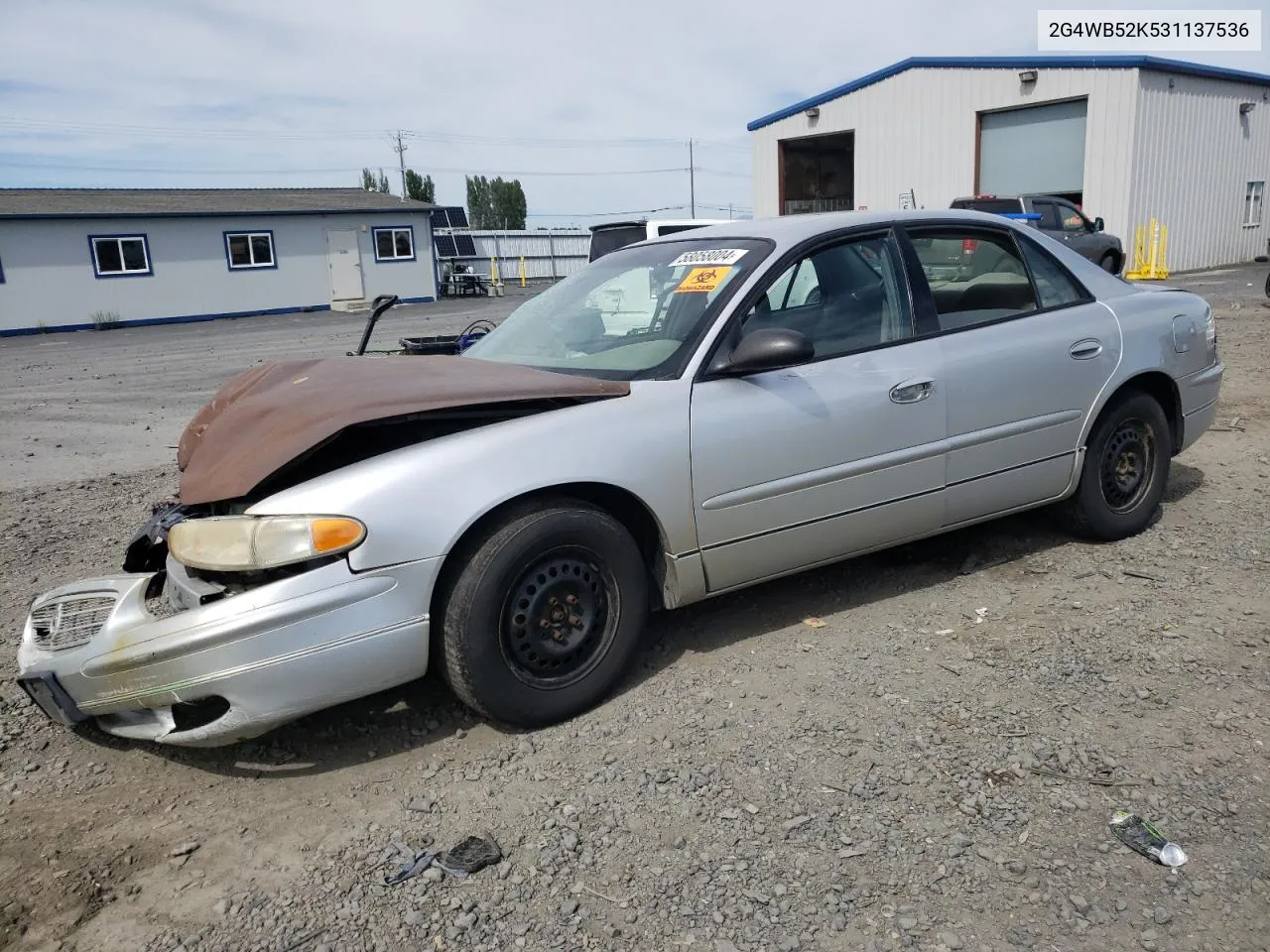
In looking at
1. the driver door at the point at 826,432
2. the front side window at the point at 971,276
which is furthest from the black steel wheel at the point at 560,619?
the front side window at the point at 971,276

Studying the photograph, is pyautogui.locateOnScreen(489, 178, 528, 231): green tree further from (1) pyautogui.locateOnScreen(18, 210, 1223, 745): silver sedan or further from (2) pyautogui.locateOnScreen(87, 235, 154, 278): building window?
(1) pyautogui.locateOnScreen(18, 210, 1223, 745): silver sedan

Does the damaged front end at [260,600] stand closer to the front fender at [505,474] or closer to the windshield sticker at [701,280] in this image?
the front fender at [505,474]

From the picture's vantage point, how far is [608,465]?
3.20m

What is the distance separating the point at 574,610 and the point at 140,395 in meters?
10.8

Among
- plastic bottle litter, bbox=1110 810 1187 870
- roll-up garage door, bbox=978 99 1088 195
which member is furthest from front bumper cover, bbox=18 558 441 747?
roll-up garage door, bbox=978 99 1088 195

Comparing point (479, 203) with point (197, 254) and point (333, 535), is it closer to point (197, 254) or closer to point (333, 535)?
point (197, 254)

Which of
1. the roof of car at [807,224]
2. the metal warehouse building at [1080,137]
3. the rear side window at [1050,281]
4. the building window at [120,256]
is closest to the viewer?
the roof of car at [807,224]

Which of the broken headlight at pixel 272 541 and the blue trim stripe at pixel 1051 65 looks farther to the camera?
the blue trim stripe at pixel 1051 65

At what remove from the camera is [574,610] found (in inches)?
128

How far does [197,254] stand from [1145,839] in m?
32.0

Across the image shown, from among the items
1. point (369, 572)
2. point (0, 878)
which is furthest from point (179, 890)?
point (369, 572)

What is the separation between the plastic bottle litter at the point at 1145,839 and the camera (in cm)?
244

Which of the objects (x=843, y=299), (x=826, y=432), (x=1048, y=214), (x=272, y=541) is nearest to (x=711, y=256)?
(x=843, y=299)

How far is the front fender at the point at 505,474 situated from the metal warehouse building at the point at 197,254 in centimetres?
2969
